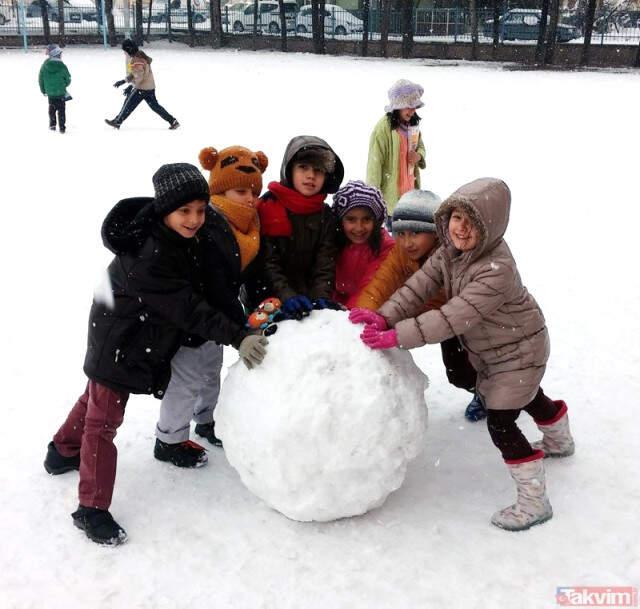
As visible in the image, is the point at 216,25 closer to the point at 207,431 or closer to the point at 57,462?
the point at 207,431

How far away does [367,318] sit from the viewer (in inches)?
133

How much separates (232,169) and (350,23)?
33398 mm

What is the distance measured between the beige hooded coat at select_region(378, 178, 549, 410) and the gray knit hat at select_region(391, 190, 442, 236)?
11.1 inches

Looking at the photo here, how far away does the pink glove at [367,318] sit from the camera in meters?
3.36

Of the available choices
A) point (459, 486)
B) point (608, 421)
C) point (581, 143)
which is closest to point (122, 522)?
point (459, 486)

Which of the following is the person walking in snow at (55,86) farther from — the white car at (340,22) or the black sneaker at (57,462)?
the white car at (340,22)

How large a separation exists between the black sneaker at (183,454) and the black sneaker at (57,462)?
43cm

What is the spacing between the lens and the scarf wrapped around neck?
3.65 metres

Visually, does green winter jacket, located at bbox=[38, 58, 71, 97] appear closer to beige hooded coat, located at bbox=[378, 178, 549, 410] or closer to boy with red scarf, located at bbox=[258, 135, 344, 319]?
boy with red scarf, located at bbox=[258, 135, 344, 319]

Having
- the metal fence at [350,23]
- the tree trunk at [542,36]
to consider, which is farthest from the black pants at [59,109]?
the metal fence at [350,23]

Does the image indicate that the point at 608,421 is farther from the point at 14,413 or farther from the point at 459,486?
the point at 14,413

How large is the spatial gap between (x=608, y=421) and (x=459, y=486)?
1178mm

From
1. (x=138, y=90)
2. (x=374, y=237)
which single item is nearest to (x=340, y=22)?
(x=138, y=90)

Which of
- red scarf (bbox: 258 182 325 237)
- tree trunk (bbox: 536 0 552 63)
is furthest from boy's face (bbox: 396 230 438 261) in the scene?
tree trunk (bbox: 536 0 552 63)
